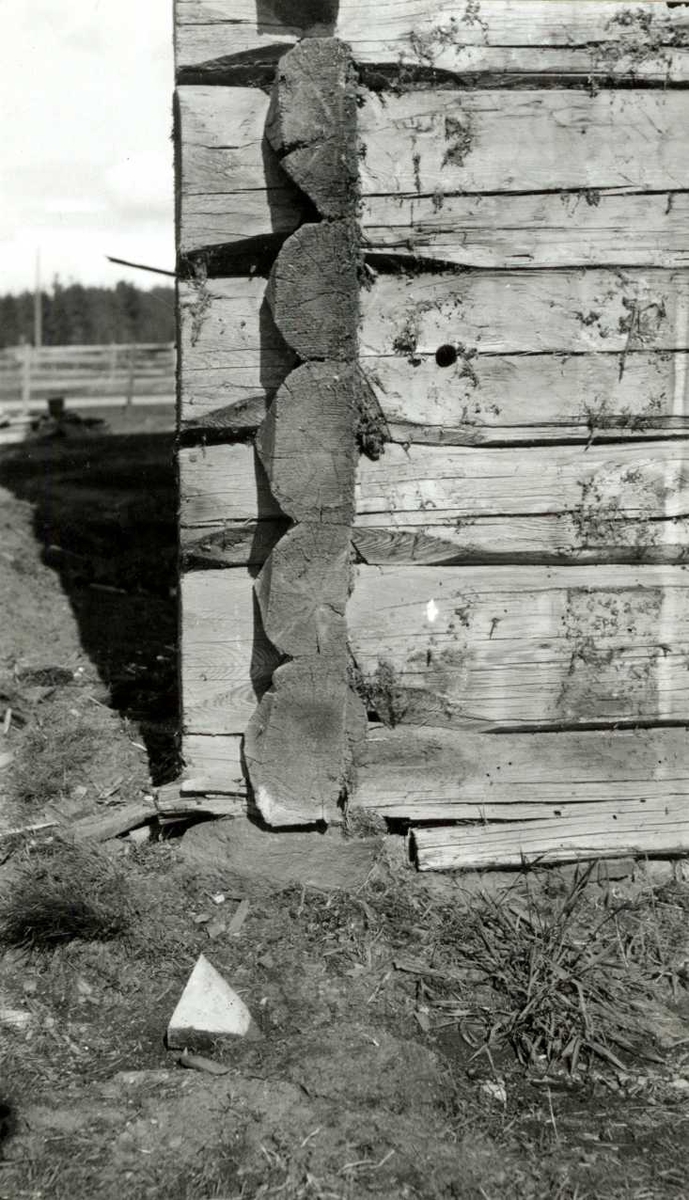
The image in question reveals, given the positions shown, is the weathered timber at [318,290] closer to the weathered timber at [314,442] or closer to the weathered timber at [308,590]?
the weathered timber at [314,442]

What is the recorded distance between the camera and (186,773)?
3678mm

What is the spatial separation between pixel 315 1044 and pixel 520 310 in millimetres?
2236

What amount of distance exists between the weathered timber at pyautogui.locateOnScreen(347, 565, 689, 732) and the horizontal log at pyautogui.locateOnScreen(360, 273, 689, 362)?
28.1 inches

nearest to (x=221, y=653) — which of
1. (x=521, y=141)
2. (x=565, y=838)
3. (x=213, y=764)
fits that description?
(x=213, y=764)

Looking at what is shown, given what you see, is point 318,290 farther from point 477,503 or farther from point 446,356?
point 477,503

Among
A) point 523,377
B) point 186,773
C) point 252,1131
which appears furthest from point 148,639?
point 252,1131

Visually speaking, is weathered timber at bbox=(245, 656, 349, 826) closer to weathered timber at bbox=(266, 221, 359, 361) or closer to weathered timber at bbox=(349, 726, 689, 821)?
weathered timber at bbox=(349, 726, 689, 821)

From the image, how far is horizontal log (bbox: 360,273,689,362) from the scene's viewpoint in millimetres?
3387

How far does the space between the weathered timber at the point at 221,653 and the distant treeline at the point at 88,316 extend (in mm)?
69395

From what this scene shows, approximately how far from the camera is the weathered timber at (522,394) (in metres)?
3.42

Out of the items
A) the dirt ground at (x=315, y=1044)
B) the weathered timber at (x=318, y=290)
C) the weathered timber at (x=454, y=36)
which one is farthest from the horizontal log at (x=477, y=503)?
the weathered timber at (x=454, y=36)

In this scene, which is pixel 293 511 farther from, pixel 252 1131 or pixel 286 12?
pixel 252 1131

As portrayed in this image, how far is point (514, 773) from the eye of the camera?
12.1ft

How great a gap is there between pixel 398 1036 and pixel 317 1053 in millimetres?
238
